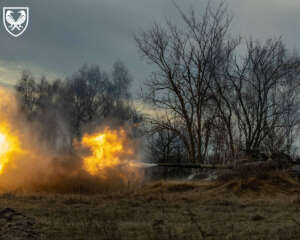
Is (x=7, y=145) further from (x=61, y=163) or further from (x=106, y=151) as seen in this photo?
(x=106, y=151)

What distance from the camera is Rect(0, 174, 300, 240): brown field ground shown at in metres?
8.12

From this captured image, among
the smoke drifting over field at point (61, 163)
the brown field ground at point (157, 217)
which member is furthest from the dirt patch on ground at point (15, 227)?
the smoke drifting over field at point (61, 163)

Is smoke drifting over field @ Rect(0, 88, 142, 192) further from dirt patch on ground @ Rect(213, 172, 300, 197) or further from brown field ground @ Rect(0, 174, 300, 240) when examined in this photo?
dirt patch on ground @ Rect(213, 172, 300, 197)

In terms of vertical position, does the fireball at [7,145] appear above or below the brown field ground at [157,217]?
above

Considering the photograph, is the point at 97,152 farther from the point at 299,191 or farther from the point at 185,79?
the point at 185,79

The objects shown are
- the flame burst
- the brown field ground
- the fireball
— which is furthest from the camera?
the flame burst

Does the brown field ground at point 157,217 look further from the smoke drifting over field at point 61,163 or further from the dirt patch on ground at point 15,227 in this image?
the smoke drifting over field at point 61,163

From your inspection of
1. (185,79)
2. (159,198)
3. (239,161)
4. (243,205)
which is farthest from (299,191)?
(185,79)

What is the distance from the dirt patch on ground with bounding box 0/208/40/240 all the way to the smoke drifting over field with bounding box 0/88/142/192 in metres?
8.79

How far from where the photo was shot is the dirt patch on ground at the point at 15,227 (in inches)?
301

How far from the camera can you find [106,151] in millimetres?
20797

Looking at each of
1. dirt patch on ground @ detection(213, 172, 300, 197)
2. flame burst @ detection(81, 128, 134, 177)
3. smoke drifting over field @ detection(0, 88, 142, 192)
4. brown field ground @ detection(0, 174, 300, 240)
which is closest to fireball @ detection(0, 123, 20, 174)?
smoke drifting over field @ detection(0, 88, 142, 192)

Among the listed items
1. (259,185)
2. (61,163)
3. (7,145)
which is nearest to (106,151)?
(61,163)

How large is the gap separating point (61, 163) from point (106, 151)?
2805mm
